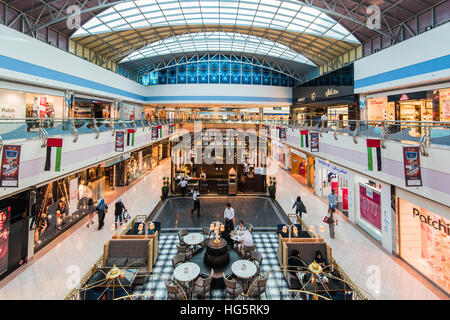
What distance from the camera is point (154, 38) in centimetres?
2277

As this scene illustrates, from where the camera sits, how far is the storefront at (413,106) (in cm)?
1111

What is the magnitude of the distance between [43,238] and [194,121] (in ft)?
68.8

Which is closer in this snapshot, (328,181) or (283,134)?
(328,181)

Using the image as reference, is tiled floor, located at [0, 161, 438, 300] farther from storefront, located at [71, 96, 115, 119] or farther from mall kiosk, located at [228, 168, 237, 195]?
storefront, located at [71, 96, 115, 119]

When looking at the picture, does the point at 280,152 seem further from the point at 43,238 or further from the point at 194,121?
the point at 43,238

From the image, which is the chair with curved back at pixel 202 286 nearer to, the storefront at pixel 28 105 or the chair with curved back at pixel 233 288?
the chair with curved back at pixel 233 288

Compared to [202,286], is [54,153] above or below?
above

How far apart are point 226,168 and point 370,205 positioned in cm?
970

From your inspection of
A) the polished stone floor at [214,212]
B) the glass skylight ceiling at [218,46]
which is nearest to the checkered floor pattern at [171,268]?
the polished stone floor at [214,212]

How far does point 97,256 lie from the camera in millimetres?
8148

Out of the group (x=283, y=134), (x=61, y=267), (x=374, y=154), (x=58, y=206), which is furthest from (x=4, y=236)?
(x=283, y=134)

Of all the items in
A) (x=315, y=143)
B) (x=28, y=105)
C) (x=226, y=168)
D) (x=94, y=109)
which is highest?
(x=94, y=109)

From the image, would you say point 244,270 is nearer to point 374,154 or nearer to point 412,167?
point 412,167
